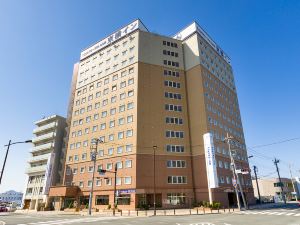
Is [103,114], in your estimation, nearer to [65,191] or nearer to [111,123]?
[111,123]

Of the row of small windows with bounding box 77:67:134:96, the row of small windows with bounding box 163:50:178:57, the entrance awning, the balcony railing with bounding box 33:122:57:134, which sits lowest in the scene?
the entrance awning

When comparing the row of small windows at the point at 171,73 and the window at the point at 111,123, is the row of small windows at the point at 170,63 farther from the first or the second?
the window at the point at 111,123

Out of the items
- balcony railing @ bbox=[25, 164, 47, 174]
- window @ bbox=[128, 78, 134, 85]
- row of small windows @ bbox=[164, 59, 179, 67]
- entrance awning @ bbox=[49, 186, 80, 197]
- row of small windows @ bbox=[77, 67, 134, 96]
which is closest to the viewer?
entrance awning @ bbox=[49, 186, 80, 197]

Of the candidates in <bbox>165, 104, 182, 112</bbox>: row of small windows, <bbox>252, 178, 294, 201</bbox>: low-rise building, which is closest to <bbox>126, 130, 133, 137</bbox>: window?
<bbox>165, 104, 182, 112</bbox>: row of small windows

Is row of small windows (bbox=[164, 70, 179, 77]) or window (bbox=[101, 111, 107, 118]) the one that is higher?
row of small windows (bbox=[164, 70, 179, 77])

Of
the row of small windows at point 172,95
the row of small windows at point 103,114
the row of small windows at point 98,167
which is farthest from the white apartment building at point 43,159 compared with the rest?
the row of small windows at point 172,95

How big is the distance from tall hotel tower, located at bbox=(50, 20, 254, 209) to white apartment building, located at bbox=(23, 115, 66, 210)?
32.4ft

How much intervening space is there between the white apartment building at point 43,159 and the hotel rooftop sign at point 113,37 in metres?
23.8

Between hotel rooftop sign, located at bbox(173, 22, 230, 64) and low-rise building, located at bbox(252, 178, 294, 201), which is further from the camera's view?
low-rise building, located at bbox(252, 178, 294, 201)

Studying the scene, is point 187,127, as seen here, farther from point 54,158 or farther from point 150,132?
point 54,158

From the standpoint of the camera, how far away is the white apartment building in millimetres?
67562

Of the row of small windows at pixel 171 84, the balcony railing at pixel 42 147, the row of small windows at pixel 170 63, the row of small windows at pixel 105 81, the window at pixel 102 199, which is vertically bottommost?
the window at pixel 102 199

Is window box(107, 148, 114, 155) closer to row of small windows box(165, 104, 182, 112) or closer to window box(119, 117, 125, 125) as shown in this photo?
window box(119, 117, 125, 125)

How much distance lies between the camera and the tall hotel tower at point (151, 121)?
49.0 m
